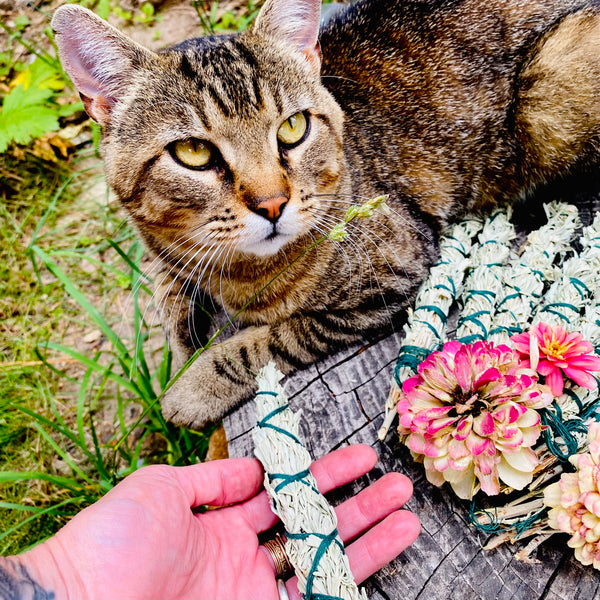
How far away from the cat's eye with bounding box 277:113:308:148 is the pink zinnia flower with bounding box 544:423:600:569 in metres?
1.15

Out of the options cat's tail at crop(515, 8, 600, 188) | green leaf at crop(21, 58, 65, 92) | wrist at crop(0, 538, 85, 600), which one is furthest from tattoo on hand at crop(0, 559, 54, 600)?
green leaf at crop(21, 58, 65, 92)

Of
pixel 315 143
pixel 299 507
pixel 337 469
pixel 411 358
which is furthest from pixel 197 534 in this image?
pixel 315 143

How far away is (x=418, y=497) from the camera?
4.63ft

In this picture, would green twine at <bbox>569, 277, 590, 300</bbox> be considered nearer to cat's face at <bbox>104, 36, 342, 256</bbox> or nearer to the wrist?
cat's face at <bbox>104, 36, 342, 256</bbox>

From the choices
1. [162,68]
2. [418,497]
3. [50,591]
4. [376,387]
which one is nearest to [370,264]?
[376,387]

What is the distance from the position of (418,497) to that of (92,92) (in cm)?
145

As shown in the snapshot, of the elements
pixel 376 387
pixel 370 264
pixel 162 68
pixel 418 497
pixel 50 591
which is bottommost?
pixel 418 497

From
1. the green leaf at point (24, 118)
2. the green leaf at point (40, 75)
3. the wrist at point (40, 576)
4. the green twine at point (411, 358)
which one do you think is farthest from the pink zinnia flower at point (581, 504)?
the green leaf at point (40, 75)

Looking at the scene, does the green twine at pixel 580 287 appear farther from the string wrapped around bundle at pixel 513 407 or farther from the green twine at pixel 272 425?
the green twine at pixel 272 425

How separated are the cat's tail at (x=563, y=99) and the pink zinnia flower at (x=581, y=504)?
123cm

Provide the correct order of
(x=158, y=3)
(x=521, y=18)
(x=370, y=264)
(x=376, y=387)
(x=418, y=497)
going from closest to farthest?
(x=418, y=497), (x=376, y=387), (x=370, y=264), (x=521, y=18), (x=158, y=3)

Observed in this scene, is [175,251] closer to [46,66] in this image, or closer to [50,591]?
[50,591]

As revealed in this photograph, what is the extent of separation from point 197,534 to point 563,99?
1.96m

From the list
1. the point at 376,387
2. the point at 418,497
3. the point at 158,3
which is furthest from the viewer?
the point at 158,3
